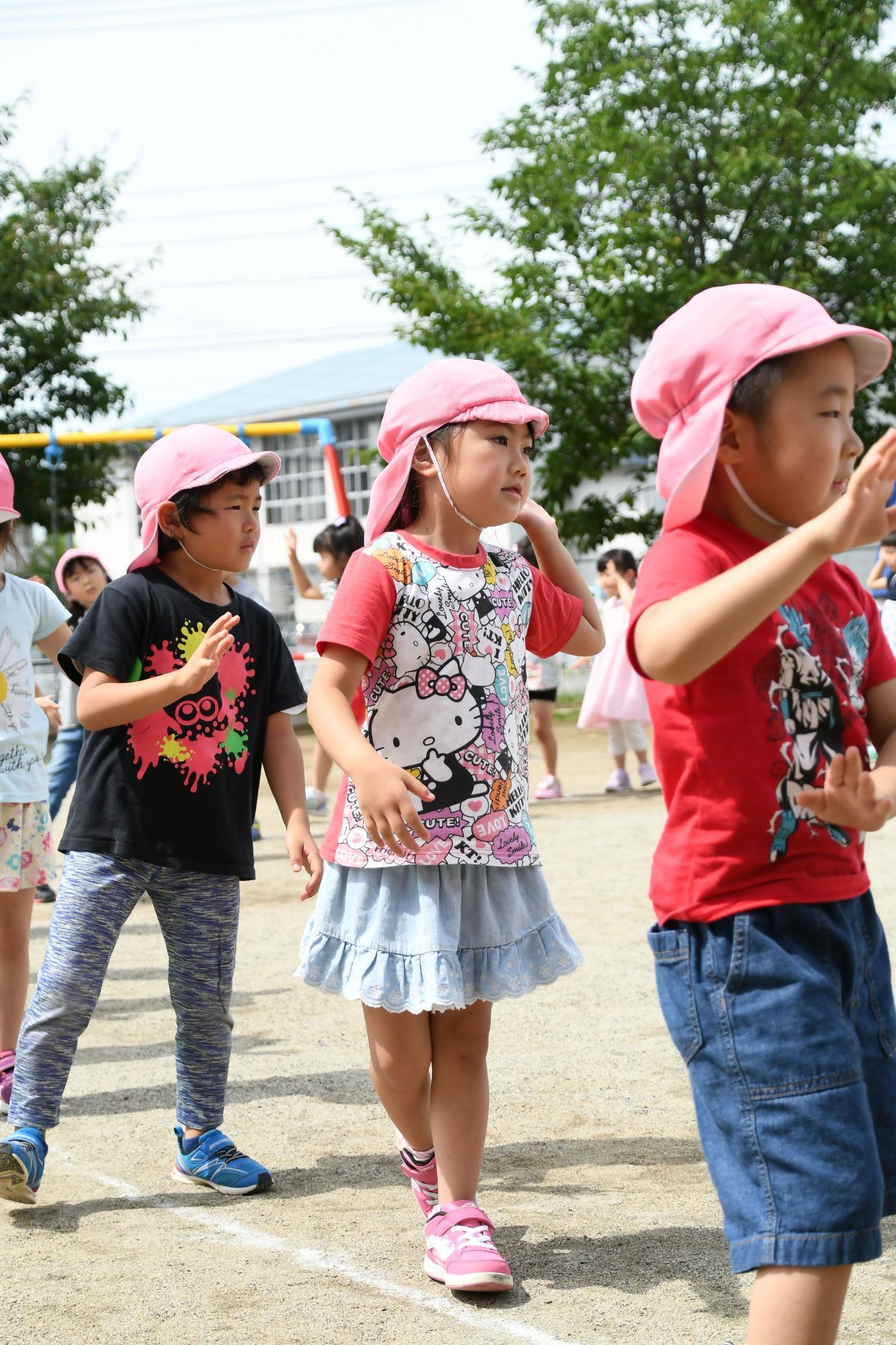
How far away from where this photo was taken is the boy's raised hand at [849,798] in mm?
1790

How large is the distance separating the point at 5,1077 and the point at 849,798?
304 centimetres

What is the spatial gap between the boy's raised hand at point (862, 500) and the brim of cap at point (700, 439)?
0.87 ft

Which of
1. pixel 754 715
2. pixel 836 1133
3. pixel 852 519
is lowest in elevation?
pixel 836 1133

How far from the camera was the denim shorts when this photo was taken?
1849mm

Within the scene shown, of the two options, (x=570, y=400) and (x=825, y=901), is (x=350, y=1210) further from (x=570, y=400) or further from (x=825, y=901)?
(x=570, y=400)

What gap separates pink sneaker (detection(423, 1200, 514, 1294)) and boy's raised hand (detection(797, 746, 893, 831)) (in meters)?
1.39

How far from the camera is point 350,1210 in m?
3.31

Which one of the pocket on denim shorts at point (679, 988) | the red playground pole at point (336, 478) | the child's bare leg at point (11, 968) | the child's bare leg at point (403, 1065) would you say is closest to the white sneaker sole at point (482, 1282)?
the child's bare leg at point (403, 1065)

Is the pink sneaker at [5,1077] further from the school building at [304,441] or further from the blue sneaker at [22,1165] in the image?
the school building at [304,441]

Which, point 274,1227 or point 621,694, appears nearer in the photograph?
point 274,1227

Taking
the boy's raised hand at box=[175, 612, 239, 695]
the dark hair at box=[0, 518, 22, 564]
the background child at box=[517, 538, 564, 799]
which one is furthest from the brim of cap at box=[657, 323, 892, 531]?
the background child at box=[517, 538, 564, 799]

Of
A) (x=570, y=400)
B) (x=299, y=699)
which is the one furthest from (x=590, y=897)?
(x=570, y=400)

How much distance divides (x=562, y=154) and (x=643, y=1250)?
17.4 metres

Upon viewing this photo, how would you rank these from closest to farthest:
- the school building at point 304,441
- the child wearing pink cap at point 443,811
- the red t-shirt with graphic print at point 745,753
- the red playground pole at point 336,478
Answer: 1. the red t-shirt with graphic print at point 745,753
2. the child wearing pink cap at point 443,811
3. the red playground pole at point 336,478
4. the school building at point 304,441
